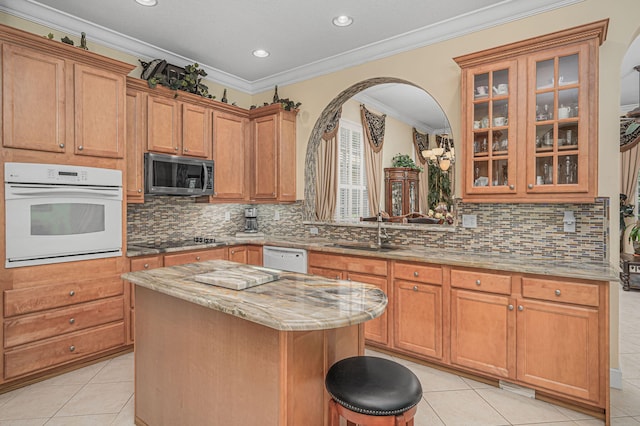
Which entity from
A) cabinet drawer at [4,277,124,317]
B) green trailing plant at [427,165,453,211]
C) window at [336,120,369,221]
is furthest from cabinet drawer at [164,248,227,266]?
green trailing plant at [427,165,453,211]

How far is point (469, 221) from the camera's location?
3168 mm

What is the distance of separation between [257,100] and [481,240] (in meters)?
3.49

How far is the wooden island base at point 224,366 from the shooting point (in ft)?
4.63

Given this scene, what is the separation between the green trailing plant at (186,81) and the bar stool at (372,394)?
335 cm

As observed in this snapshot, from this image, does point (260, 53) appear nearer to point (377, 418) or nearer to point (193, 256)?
point (193, 256)

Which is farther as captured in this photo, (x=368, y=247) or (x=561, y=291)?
(x=368, y=247)

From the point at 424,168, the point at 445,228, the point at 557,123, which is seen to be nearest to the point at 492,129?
the point at 557,123

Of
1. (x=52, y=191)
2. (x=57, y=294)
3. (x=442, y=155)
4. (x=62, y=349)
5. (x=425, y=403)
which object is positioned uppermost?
(x=442, y=155)

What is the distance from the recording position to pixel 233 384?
156 cm

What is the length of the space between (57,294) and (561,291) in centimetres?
370

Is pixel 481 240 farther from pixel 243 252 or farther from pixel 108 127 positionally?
pixel 108 127

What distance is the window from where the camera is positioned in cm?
580

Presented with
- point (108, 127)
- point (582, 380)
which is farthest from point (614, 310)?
point (108, 127)

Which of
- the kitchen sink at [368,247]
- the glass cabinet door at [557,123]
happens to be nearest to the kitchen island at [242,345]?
the kitchen sink at [368,247]
